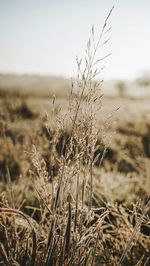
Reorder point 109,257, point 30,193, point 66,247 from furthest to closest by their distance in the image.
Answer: point 30,193, point 109,257, point 66,247

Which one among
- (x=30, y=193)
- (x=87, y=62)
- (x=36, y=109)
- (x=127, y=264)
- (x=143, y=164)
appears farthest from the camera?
(x=36, y=109)

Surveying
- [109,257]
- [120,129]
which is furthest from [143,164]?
[120,129]

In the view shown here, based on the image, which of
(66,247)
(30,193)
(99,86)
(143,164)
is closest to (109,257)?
(66,247)

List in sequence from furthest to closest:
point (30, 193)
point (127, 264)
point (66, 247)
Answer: point (30, 193) → point (127, 264) → point (66, 247)

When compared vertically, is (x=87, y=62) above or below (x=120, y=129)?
above

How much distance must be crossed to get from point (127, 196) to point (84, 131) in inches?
90.4

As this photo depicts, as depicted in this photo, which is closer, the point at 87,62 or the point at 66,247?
the point at 87,62

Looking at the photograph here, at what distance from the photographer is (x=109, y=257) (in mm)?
1821

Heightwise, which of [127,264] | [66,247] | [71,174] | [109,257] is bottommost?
[127,264]

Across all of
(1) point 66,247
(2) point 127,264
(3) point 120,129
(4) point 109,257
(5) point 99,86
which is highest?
(5) point 99,86

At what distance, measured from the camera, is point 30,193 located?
12.2ft

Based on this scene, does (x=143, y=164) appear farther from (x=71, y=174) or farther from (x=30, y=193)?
(x=71, y=174)

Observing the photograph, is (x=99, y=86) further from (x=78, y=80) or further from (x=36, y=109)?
(x=36, y=109)

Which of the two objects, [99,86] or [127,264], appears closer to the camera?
[99,86]
